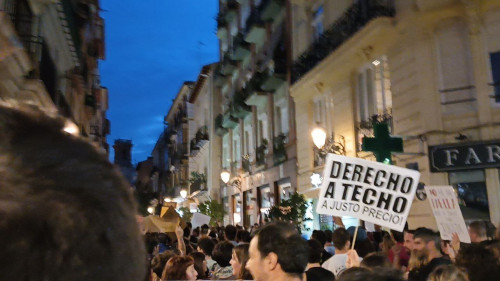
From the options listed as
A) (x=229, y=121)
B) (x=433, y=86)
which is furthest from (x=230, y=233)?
(x=229, y=121)

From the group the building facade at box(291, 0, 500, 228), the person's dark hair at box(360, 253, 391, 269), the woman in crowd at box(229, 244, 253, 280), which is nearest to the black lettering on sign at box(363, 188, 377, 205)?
the person's dark hair at box(360, 253, 391, 269)

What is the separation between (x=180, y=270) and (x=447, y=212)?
13.0ft

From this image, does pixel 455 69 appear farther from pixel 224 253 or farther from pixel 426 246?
pixel 224 253

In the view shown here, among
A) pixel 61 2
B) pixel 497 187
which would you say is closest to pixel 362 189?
pixel 497 187

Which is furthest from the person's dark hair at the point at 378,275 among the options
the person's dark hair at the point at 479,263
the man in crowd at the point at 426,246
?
the man in crowd at the point at 426,246

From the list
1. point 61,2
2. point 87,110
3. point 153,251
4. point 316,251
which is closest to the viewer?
point 316,251

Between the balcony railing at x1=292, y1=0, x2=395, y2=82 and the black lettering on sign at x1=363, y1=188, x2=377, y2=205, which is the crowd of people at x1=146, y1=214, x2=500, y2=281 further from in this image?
the balcony railing at x1=292, y1=0, x2=395, y2=82

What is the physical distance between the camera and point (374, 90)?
49.6 ft

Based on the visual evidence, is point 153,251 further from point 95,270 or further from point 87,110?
point 87,110

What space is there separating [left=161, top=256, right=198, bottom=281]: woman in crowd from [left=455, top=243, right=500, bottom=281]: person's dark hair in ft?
8.70

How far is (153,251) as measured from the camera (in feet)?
33.4

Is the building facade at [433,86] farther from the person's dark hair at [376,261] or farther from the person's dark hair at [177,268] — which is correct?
the person's dark hair at [177,268]

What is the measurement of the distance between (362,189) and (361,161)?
13.4 inches

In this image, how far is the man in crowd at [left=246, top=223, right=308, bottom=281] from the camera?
3.61 m
